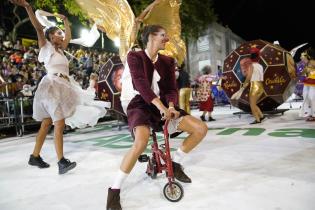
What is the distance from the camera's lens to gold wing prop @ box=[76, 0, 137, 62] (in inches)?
270

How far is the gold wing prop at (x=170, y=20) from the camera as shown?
7.22 meters

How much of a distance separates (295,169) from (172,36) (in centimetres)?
447

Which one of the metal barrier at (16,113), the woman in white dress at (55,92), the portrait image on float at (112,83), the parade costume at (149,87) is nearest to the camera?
the parade costume at (149,87)

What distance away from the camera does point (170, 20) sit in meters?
7.36

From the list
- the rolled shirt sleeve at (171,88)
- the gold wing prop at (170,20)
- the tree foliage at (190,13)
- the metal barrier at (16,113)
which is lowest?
the metal barrier at (16,113)

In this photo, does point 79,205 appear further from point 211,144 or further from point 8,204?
point 211,144

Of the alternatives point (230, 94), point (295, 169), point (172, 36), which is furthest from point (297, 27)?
point (295, 169)

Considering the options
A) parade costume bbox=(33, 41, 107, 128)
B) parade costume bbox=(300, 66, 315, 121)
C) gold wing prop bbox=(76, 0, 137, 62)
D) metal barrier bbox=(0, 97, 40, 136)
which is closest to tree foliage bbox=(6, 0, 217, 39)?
metal barrier bbox=(0, 97, 40, 136)

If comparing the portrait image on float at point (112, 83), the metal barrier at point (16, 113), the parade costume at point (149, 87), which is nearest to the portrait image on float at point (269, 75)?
the portrait image on float at point (112, 83)

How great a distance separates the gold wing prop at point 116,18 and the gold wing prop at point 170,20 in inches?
18.3

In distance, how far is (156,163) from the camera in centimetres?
328

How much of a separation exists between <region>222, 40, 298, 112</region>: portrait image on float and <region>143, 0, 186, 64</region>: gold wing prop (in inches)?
84.4

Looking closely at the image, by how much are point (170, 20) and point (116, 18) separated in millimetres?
1220

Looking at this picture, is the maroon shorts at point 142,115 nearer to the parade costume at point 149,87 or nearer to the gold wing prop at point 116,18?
the parade costume at point 149,87
